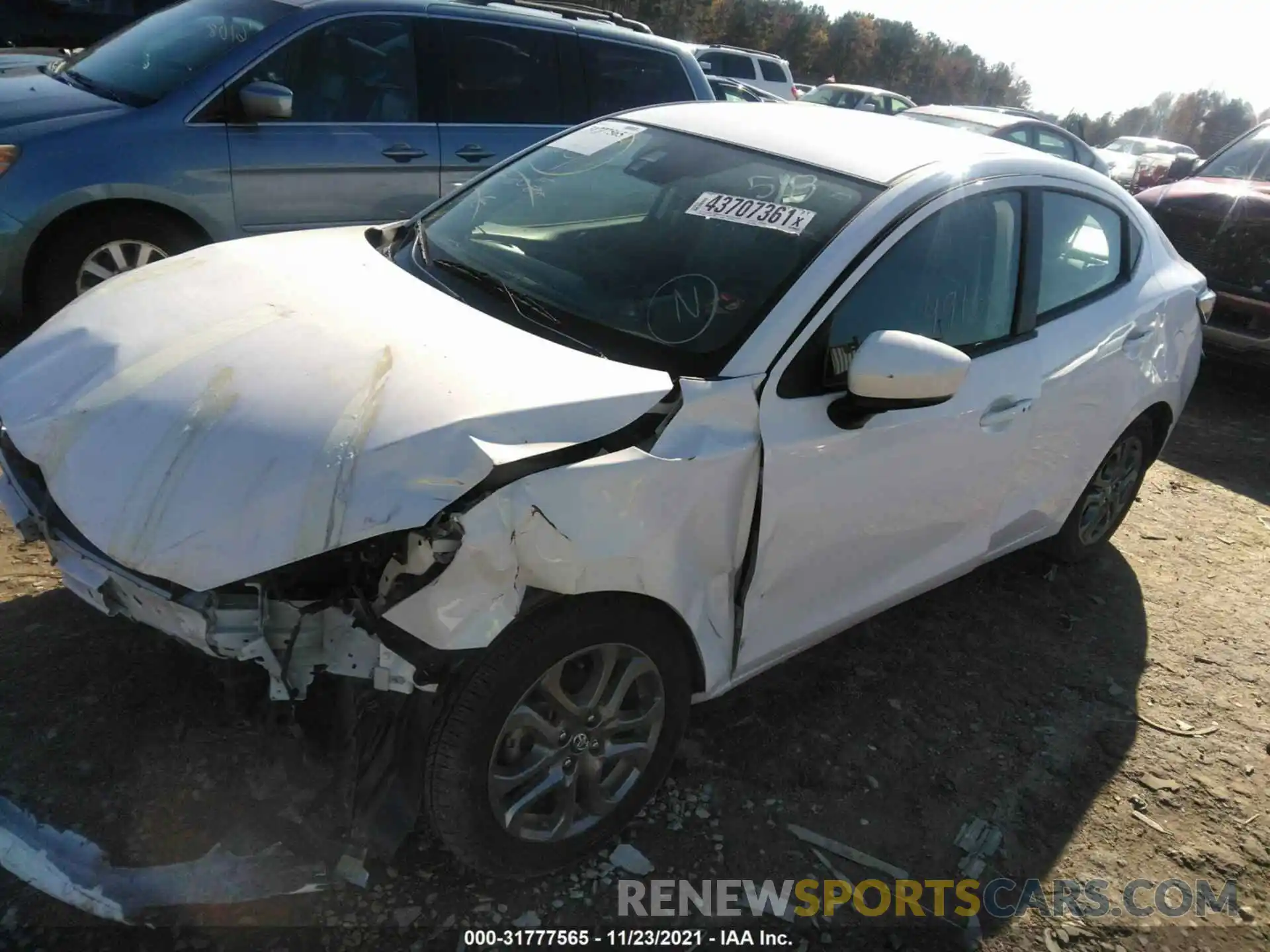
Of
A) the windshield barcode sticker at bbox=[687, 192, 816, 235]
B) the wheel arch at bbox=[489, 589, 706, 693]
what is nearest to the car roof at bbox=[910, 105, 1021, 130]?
the windshield barcode sticker at bbox=[687, 192, 816, 235]

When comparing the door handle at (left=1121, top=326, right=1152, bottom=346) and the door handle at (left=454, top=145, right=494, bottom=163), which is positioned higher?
the door handle at (left=454, top=145, right=494, bottom=163)

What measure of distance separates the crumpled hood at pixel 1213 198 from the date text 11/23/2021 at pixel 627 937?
21.8ft

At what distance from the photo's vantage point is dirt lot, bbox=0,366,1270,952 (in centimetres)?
233

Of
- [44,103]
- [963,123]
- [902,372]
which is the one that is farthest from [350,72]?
[963,123]

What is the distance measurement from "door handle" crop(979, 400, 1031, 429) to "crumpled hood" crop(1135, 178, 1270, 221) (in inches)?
199

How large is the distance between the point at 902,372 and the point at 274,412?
1479mm

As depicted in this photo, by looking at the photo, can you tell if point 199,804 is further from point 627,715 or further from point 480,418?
point 480,418

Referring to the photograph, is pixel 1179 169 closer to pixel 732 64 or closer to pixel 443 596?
pixel 443 596

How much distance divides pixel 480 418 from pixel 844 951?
1573mm

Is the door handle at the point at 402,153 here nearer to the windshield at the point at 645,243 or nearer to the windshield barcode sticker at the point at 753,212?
the windshield at the point at 645,243

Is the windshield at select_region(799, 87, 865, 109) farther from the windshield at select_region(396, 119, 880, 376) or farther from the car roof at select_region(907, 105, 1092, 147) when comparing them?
the windshield at select_region(396, 119, 880, 376)

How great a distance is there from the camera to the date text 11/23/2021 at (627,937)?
2248mm

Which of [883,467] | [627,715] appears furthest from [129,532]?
[883,467]

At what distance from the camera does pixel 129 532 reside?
199cm
